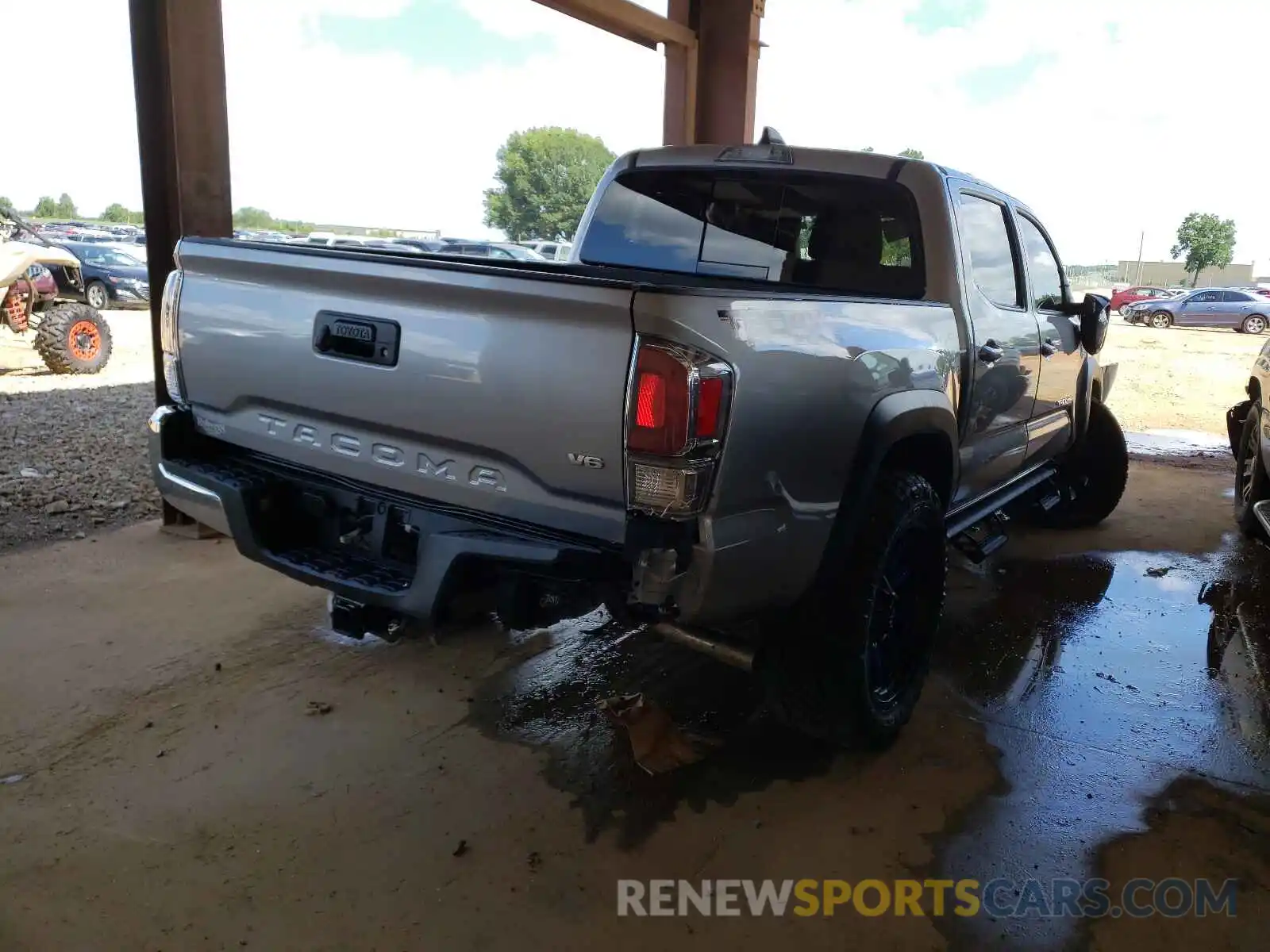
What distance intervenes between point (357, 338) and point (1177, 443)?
937 cm

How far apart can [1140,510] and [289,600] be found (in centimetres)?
569

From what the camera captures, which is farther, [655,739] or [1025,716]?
[1025,716]

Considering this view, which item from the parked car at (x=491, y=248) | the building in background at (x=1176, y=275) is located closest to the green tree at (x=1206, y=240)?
the building in background at (x=1176, y=275)

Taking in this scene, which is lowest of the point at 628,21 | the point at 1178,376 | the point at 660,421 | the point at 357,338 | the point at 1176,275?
the point at 1178,376

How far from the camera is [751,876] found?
8.07 ft

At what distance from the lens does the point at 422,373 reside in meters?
2.39

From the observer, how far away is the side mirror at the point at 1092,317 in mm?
4758

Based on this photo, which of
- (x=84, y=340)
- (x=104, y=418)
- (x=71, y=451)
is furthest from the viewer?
(x=84, y=340)

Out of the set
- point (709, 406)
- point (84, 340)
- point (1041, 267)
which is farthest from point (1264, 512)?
point (84, 340)

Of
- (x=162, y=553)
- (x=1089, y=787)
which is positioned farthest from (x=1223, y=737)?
(x=162, y=553)

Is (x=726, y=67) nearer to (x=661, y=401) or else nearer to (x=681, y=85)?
(x=681, y=85)

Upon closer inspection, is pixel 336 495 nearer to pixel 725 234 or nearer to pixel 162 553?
pixel 725 234

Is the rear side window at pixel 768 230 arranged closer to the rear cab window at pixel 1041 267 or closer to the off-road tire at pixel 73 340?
the rear cab window at pixel 1041 267

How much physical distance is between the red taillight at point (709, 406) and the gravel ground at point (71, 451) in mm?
4397
